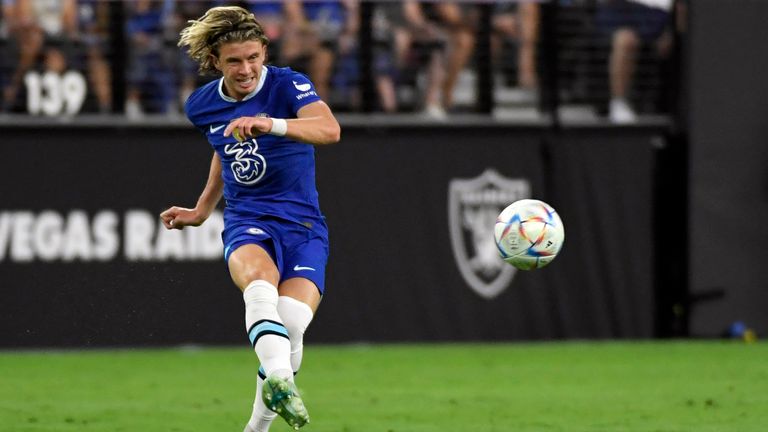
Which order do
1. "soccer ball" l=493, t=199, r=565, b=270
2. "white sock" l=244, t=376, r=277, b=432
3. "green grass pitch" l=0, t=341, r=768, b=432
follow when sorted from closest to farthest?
1. "white sock" l=244, t=376, r=277, b=432
2. "soccer ball" l=493, t=199, r=565, b=270
3. "green grass pitch" l=0, t=341, r=768, b=432

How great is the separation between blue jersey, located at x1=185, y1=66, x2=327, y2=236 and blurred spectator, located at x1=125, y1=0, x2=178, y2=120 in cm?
694

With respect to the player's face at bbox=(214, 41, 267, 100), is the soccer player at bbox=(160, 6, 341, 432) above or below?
below

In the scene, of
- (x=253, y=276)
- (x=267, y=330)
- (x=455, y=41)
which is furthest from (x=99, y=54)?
(x=267, y=330)

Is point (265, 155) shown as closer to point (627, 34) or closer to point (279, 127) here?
point (279, 127)

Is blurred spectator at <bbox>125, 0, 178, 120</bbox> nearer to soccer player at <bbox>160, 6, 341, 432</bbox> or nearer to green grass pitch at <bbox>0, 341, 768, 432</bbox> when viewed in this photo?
green grass pitch at <bbox>0, 341, 768, 432</bbox>

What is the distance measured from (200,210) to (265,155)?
66cm

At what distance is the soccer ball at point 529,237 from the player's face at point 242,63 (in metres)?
1.86

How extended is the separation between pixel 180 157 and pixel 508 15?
4.10 metres

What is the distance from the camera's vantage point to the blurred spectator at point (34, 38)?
562 inches

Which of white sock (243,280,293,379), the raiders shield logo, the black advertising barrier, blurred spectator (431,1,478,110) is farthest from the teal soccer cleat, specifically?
blurred spectator (431,1,478,110)

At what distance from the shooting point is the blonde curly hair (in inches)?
291

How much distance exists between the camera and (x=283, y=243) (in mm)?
7664

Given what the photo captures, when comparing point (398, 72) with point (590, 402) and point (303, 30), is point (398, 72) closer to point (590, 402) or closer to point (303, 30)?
point (303, 30)

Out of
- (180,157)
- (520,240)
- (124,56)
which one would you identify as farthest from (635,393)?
(124,56)
